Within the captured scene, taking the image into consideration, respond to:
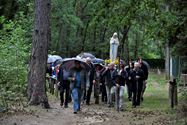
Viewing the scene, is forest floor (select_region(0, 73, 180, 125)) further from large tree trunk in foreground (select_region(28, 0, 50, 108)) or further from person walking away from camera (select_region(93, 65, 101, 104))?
person walking away from camera (select_region(93, 65, 101, 104))

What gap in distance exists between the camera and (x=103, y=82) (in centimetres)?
2102

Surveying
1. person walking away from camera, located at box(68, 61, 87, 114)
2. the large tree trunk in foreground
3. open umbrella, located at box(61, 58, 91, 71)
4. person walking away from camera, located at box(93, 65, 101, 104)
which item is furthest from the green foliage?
person walking away from camera, located at box(93, 65, 101, 104)

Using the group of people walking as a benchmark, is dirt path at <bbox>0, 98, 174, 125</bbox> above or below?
below

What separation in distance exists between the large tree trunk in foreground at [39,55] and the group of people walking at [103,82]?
1.15 meters

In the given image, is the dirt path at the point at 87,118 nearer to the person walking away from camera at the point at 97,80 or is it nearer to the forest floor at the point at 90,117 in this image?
the forest floor at the point at 90,117

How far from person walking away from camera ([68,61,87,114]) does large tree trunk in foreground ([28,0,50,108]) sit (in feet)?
3.61

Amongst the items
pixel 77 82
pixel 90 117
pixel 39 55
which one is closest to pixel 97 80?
pixel 77 82

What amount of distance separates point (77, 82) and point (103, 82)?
4.09 m

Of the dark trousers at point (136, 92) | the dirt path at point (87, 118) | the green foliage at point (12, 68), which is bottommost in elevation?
the dirt path at point (87, 118)

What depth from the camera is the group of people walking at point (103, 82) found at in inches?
676

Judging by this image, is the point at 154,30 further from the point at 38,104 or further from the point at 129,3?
the point at 38,104

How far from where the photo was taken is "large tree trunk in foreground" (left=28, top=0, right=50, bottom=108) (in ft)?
55.2

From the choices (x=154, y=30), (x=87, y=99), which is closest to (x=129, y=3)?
(x=154, y=30)

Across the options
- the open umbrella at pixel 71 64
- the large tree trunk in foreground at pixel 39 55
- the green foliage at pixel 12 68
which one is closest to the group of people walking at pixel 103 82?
the open umbrella at pixel 71 64
